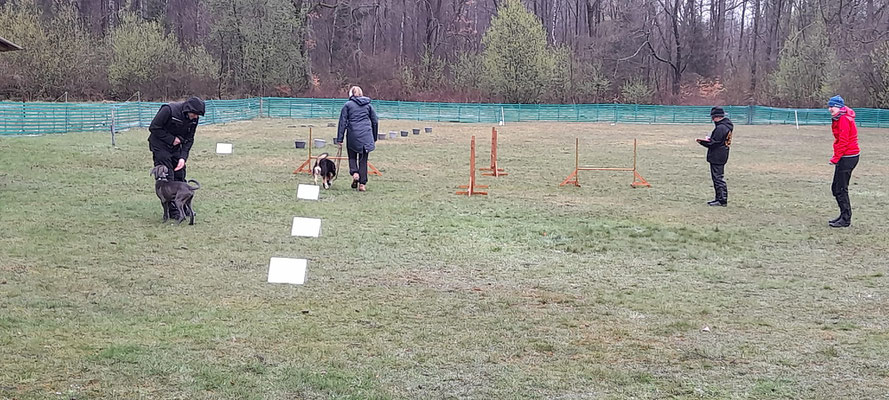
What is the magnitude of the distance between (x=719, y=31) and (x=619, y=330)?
69.8 metres

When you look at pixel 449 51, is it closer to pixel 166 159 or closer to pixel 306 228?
pixel 166 159

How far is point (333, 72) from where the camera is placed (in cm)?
6819

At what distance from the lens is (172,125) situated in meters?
10.8

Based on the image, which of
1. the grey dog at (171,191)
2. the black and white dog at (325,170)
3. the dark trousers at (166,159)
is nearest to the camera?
the grey dog at (171,191)

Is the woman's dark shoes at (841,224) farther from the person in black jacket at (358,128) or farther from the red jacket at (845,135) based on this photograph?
the person in black jacket at (358,128)

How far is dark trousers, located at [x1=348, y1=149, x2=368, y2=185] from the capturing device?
14.7 m

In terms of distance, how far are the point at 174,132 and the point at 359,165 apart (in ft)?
14.7

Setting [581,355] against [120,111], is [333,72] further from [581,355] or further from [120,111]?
[581,355]

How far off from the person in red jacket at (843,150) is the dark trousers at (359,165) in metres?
7.30

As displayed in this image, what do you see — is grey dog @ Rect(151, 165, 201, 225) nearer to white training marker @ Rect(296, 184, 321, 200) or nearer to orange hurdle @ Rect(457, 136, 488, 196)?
white training marker @ Rect(296, 184, 321, 200)

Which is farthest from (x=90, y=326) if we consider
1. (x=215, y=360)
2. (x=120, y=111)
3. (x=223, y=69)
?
(x=223, y=69)

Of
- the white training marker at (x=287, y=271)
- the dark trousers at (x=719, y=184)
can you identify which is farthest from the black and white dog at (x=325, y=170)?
the white training marker at (x=287, y=271)

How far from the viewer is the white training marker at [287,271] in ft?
25.1

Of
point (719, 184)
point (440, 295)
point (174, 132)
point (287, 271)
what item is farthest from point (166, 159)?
point (719, 184)
